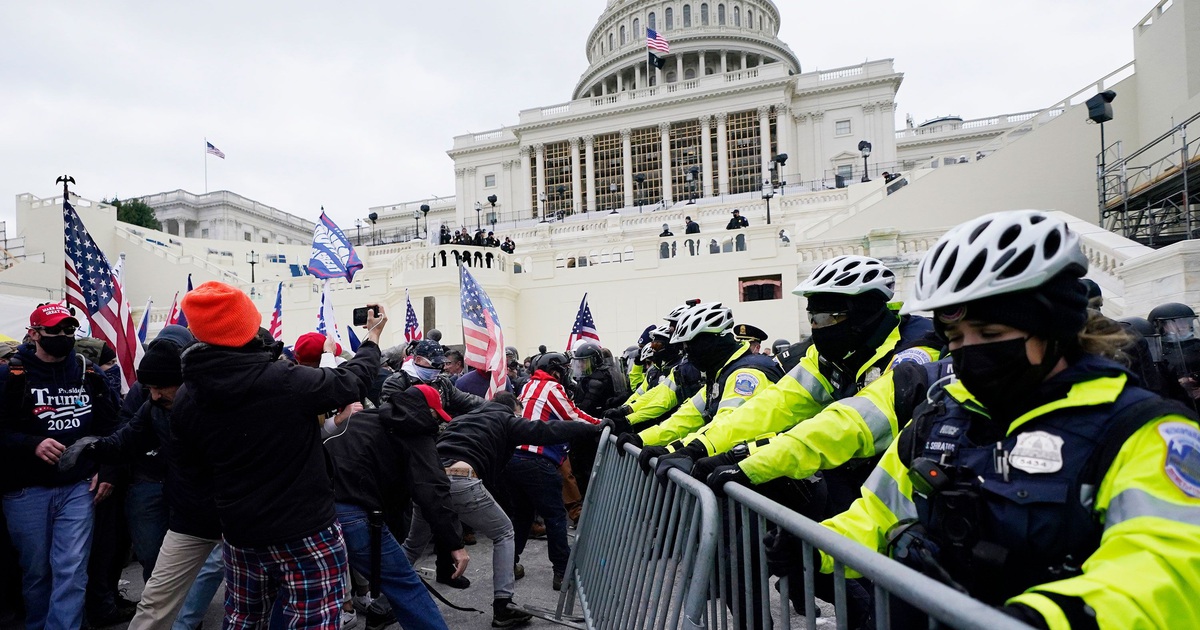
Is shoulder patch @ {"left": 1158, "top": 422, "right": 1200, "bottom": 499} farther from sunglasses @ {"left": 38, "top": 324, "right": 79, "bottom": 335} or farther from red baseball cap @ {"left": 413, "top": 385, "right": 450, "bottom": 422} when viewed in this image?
sunglasses @ {"left": 38, "top": 324, "right": 79, "bottom": 335}

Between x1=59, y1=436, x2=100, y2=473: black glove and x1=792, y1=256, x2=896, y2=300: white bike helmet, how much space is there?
4.15 metres

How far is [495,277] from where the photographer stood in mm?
20625

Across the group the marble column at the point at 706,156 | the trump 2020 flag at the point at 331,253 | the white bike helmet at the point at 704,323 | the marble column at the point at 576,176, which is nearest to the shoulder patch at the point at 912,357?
the white bike helmet at the point at 704,323

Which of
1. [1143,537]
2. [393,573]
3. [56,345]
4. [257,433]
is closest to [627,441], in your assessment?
[393,573]

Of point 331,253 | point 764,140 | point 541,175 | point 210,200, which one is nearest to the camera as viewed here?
point 331,253

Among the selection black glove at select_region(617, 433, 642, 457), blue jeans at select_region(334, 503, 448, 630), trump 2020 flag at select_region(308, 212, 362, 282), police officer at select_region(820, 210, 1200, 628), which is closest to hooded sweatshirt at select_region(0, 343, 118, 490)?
blue jeans at select_region(334, 503, 448, 630)

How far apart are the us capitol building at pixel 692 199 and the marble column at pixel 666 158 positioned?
18cm

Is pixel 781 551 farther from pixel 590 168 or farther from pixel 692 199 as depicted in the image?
pixel 590 168

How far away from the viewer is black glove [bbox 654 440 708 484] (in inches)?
118

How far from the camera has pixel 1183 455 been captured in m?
1.36

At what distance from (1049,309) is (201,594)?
4.44m

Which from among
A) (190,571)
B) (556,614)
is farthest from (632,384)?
(190,571)

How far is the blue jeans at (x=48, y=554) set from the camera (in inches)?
162

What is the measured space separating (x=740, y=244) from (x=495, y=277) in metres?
7.26
